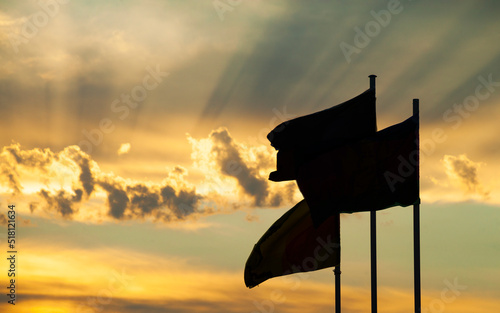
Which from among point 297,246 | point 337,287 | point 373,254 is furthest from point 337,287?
point 373,254

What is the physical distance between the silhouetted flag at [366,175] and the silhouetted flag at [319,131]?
0.37 metres

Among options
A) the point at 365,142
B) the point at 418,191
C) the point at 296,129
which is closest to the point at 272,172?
the point at 296,129

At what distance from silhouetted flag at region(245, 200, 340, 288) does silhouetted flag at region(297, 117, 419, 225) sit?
2206 millimetres

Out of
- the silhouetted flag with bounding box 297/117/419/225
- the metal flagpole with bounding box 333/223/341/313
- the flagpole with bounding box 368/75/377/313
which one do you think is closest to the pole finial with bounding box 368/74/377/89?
the flagpole with bounding box 368/75/377/313

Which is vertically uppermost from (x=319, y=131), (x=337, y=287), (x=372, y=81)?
(x=372, y=81)

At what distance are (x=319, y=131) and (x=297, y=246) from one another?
480 centimetres

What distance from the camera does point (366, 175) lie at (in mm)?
27859

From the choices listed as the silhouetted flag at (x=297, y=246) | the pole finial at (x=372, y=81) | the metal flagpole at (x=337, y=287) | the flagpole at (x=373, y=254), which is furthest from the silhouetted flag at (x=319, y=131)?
the metal flagpole at (x=337, y=287)

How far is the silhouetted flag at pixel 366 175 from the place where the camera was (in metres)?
27.3

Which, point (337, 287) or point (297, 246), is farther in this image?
point (337, 287)

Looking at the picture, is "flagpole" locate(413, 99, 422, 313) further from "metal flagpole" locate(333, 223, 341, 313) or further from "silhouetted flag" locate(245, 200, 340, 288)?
"metal flagpole" locate(333, 223, 341, 313)

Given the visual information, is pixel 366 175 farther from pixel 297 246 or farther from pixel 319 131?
pixel 297 246

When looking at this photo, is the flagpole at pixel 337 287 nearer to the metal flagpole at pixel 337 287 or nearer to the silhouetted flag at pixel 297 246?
the metal flagpole at pixel 337 287

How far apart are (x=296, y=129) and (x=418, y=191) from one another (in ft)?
17.7
